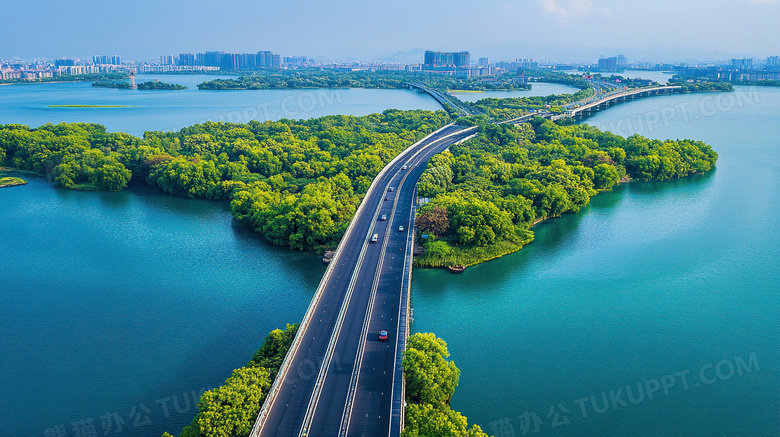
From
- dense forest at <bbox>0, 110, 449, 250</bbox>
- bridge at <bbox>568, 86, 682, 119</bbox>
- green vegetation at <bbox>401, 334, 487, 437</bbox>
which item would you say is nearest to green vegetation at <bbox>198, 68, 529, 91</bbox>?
bridge at <bbox>568, 86, 682, 119</bbox>

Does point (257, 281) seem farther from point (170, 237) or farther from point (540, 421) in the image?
point (540, 421)

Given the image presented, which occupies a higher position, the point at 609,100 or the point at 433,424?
the point at 609,100

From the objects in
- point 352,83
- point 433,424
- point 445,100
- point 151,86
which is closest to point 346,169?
point 433,424

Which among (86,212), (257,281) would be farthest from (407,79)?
(257,281)

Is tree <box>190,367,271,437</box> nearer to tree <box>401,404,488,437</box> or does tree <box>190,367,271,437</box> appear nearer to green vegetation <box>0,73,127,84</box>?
tree <box>401,404,488,437</box>

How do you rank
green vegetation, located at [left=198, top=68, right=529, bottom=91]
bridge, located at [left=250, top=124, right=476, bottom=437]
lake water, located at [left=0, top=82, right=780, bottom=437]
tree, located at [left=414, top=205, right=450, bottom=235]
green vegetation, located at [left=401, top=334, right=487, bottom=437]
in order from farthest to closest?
1. green vegetation, located at [left=198, top=68, right=529, bottom=91]
2. tree, located at [left=414, top=205, right=450, bottom=235]
3. lake water, located at [left=0, top=82, right=780, bottom=437]
4. bridge, located at [left=250, top=124, right=476, bottom=437]
5. green vegetation, located at [left=401, top=334, right=487, bottom=437]

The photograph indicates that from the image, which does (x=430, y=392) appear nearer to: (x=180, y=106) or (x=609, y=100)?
(x=180, y=106)
